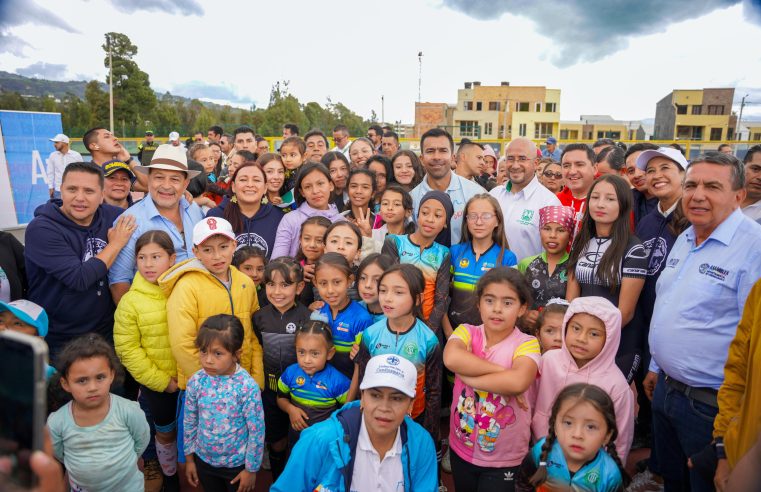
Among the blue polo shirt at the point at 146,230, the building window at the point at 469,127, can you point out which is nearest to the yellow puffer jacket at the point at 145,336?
the blue polo shirt at the point at 146,230

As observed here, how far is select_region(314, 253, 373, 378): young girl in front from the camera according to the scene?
3.24 m

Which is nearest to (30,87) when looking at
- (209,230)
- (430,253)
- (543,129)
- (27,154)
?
(27,154)

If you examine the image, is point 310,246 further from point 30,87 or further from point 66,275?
point 30,87

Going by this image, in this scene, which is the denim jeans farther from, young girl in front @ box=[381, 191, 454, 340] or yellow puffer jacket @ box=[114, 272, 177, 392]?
yellow puffer jacket @ box=[114, 272, 177, 392]

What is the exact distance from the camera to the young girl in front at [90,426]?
2510 millimetres

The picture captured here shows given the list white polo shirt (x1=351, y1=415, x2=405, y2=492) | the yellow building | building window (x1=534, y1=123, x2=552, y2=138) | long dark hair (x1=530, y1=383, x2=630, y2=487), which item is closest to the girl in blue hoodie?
white polo shirt (x1=351, y1=415, x2=405, y2=492)

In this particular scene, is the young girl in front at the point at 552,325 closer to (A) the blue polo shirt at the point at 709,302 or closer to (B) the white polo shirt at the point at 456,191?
(A) the blue polo shirt at the point at 709,302

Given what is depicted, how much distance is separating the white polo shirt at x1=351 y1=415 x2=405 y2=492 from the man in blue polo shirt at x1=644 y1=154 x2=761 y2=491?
1613 mm

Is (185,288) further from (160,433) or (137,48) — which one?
(137,48)

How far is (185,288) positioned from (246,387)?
0.81 m

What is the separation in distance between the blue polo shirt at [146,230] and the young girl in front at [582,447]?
3.01m

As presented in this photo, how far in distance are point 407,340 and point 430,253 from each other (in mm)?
904

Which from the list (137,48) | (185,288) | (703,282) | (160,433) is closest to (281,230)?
(185,288)

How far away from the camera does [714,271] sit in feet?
7.88
